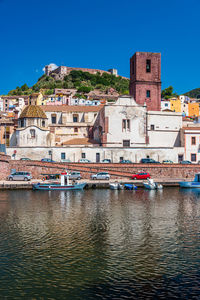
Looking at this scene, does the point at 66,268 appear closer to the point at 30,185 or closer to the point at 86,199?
the point at 86,199

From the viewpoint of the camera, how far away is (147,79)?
63.8 meters

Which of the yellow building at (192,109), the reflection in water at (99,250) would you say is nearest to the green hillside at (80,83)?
the yellow building at (192,109)

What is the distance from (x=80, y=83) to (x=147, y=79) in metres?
104

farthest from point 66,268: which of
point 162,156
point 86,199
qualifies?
point 162,156

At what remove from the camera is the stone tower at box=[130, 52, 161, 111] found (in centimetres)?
6331

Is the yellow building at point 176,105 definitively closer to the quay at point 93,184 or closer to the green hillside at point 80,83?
the green hillside at point 80,83

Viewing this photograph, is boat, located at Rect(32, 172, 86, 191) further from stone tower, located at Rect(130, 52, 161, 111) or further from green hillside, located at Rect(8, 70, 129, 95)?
green hillside, located at Rect(8, 70, 129, 95)

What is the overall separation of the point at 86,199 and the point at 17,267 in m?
20.7

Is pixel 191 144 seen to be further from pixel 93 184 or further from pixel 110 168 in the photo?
pixel 93 184

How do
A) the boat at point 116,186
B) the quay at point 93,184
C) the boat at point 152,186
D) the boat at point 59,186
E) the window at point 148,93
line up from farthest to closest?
1. the window at point 148,93
2. the boat at point 152,186
3. the boat at point 116,186
4. the quay at point 93,184
5. the boat at point 59,186

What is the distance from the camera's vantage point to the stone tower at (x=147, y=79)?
63.3 m

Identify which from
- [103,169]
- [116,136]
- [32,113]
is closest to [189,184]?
[103,169]

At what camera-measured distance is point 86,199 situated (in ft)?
121

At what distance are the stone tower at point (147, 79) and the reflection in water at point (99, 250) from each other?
3324 centimetres
